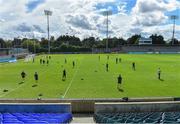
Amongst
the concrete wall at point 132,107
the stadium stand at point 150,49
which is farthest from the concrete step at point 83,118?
the stadium stand at point 150,49

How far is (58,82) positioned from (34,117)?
20.1m

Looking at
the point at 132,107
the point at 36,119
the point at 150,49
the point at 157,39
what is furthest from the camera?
the point at 157,39

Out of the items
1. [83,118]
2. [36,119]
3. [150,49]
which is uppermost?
[150,49]

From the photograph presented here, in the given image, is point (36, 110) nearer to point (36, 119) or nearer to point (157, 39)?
point (36, 119)

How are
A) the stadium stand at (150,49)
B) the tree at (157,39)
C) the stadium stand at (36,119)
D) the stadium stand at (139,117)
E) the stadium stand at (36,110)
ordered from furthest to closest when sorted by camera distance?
the tree at (157,39) → the stadium stand at (150,49) → the stadium stand at (36,110) → the stadium stand at (139,117) → the stadium stand at (36,119)

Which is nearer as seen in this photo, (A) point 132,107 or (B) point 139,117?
(B) point 139,117

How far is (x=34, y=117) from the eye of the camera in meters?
20.2

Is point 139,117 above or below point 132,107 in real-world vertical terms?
below

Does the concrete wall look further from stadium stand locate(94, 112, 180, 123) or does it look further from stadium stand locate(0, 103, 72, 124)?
stadium stand locate(0, 103, 72, 124)

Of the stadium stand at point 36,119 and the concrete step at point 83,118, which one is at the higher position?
the stadium stand at point 36,119

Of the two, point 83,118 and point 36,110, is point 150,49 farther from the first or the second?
point 36,110

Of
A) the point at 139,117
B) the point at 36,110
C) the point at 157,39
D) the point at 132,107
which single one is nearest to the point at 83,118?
the point at 36,110

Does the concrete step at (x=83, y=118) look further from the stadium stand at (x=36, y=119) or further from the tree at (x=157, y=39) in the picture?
the tree at (x=157, y=39)

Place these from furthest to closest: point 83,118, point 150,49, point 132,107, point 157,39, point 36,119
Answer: point 157,39, point 150,49, point 132,107, point 83,118, point 36,119
